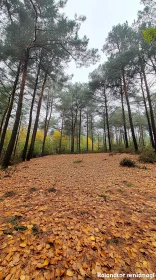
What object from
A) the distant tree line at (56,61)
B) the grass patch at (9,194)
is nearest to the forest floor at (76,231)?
the grass patch at (9,194)

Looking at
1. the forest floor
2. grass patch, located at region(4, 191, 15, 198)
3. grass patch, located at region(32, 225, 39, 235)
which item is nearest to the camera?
the forest floor

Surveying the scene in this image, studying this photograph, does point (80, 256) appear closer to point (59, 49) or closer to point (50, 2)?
point (59, 49)

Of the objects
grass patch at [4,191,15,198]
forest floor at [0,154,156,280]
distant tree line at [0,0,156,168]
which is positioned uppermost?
distant tree line at [0,0,156,168]

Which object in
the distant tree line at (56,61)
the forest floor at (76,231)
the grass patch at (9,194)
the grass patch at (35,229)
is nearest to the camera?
the forest floor at (76,231)

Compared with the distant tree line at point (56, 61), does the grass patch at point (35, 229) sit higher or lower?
lower

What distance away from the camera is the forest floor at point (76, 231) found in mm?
1436

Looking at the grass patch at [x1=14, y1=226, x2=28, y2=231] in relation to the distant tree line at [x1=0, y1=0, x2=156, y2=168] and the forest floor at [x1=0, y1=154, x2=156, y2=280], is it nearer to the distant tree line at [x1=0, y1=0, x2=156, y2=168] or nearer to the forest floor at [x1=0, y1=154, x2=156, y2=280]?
the forest floor at [x1=0, y1=154, x2=156, y2=280]

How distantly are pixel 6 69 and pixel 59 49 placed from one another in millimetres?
4376

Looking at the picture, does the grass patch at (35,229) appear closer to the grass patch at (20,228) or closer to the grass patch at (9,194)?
the grass patch at (20,228)

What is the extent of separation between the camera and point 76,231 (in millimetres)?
2037

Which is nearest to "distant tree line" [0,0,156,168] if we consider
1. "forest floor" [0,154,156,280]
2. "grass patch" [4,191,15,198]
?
"grass patch" [4,191,15,198]

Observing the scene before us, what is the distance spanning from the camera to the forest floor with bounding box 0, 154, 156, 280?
1.44 metres

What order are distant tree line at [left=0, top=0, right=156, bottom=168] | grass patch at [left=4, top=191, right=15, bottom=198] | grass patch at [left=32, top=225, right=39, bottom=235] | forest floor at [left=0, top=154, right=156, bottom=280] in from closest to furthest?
forest floor at [left=0, top=154, right=156, bottom=280]
grass patch at [left=32, top=225, right=39, bottom=235]
grass patch at [left=4, top=191, right=15, bottom=198]
distant tree line at [left=0, top=0, right=156, bottom=168]

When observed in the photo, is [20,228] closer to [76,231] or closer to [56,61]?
[76,231]
